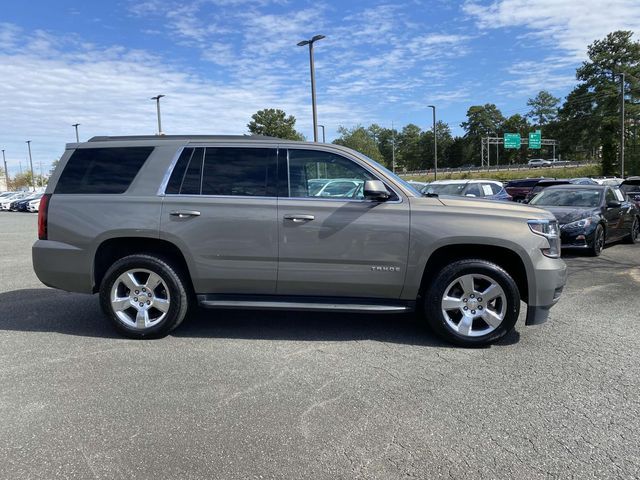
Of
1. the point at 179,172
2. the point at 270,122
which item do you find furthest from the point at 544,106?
the point at 179,172

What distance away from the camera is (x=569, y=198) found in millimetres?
11266

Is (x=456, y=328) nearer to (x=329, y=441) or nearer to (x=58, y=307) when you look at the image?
(x=329, y=441)

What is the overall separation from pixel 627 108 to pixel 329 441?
221 ft

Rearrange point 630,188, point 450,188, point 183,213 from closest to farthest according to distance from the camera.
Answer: point 183,213
point 630,188
point 450,188

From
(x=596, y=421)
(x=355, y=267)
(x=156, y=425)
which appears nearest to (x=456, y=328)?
(x=355, y=267)

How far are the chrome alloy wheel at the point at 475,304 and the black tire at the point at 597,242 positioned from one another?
21.1 feet

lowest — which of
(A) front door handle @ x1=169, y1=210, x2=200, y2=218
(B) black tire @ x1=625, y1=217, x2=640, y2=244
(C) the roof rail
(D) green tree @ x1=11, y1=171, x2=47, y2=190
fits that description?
(B) black tire @ x1=625, y1=217, x2=640, y2=244

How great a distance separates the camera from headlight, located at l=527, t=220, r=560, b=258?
15.1 feet

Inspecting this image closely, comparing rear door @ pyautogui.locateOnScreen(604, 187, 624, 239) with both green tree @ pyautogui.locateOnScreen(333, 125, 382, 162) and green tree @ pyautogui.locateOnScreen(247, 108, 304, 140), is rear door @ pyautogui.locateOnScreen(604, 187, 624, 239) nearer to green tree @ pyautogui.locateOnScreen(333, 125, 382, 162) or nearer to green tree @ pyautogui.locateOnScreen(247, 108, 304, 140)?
green tree @ pyautogui.locateOnScreen(333, 125, 382, 162)

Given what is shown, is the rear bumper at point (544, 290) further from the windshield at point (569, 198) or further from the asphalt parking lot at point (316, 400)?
the windshield at point (569, 198)

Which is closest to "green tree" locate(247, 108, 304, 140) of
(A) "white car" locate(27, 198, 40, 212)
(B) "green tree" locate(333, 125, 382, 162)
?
(B) "green tree" locate(333, 125, 382, 162)

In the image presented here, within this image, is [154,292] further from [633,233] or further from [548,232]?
[633,233]

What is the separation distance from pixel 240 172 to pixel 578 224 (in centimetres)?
780

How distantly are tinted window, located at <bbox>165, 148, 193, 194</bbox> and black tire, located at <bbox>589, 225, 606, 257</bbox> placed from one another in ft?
27.5
